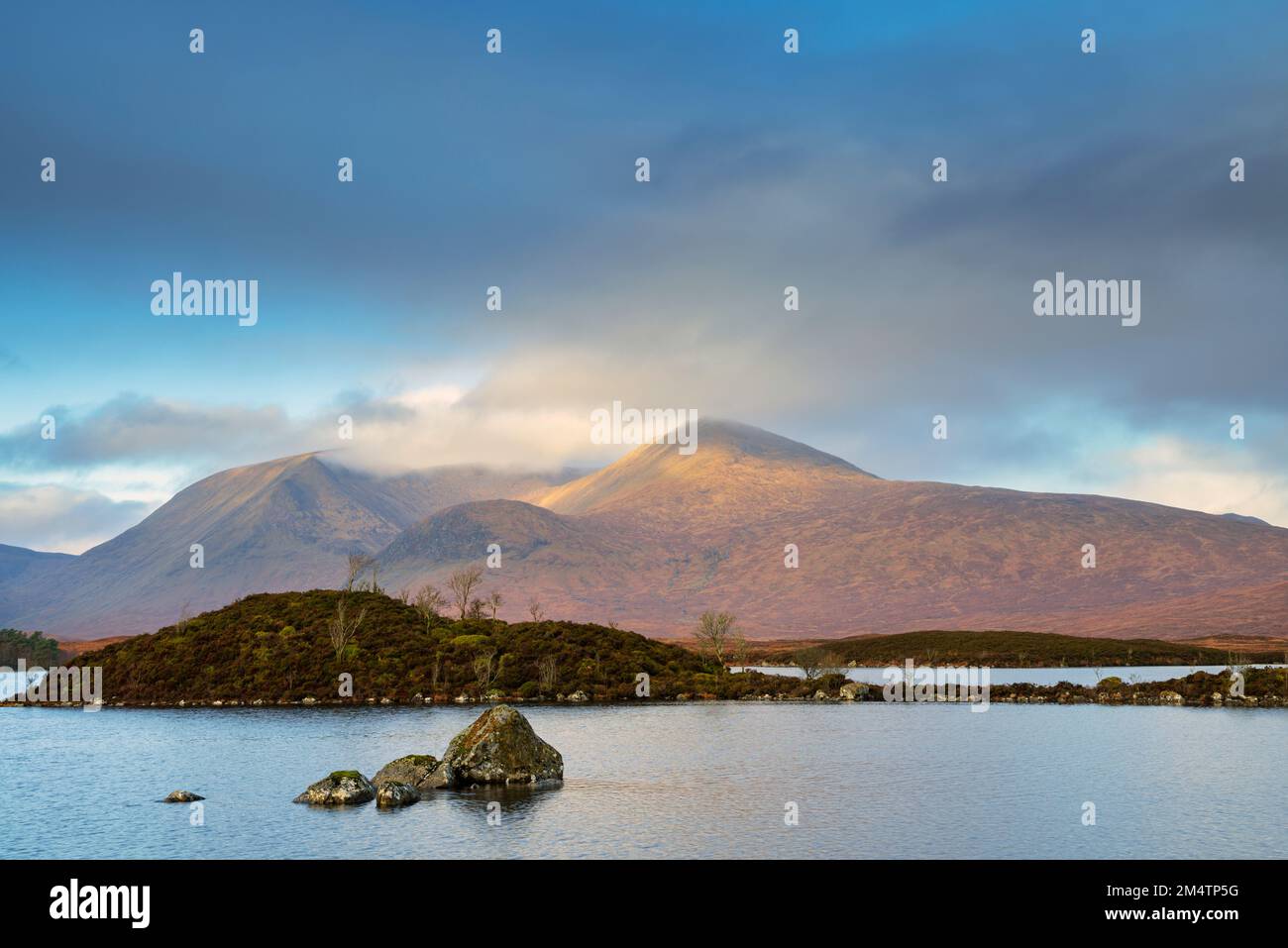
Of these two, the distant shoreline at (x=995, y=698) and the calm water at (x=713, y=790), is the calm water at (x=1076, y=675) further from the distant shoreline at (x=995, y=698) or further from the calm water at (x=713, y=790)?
the calm water at (x=713, y=790)

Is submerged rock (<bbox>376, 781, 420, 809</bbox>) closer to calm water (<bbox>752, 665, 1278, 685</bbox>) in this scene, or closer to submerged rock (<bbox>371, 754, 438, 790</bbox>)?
submerged rock (<bbox>371, 754, 438, 790</bbox>)

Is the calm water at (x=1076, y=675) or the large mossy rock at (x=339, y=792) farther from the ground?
the large mossy rock at (x=339, y=792)

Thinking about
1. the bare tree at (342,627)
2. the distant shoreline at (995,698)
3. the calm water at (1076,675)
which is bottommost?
the calm water at (1076,675)

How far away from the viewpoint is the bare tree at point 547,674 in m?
135

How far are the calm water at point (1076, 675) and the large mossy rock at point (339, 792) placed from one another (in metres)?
117

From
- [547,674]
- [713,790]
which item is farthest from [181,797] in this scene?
[547,674]

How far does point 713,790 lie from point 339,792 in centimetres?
1937

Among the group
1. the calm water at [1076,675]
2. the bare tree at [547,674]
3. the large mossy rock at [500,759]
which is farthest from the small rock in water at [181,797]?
the calm water at [1076,675]

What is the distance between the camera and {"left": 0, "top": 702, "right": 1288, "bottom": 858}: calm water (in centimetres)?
4259

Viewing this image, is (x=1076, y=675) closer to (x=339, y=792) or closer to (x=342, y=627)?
(x=342, y=627)

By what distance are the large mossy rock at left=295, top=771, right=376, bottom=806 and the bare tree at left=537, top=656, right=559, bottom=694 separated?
80.3m

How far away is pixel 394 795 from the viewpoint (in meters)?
53.2

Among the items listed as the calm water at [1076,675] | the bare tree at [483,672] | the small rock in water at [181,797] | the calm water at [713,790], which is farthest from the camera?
the calm water at [1076,675]

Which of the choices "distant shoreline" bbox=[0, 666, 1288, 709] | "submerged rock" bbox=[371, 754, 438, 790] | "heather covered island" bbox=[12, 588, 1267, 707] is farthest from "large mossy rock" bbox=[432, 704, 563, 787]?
"heather covered island" bbox=[12, 588, 1267, 707]
